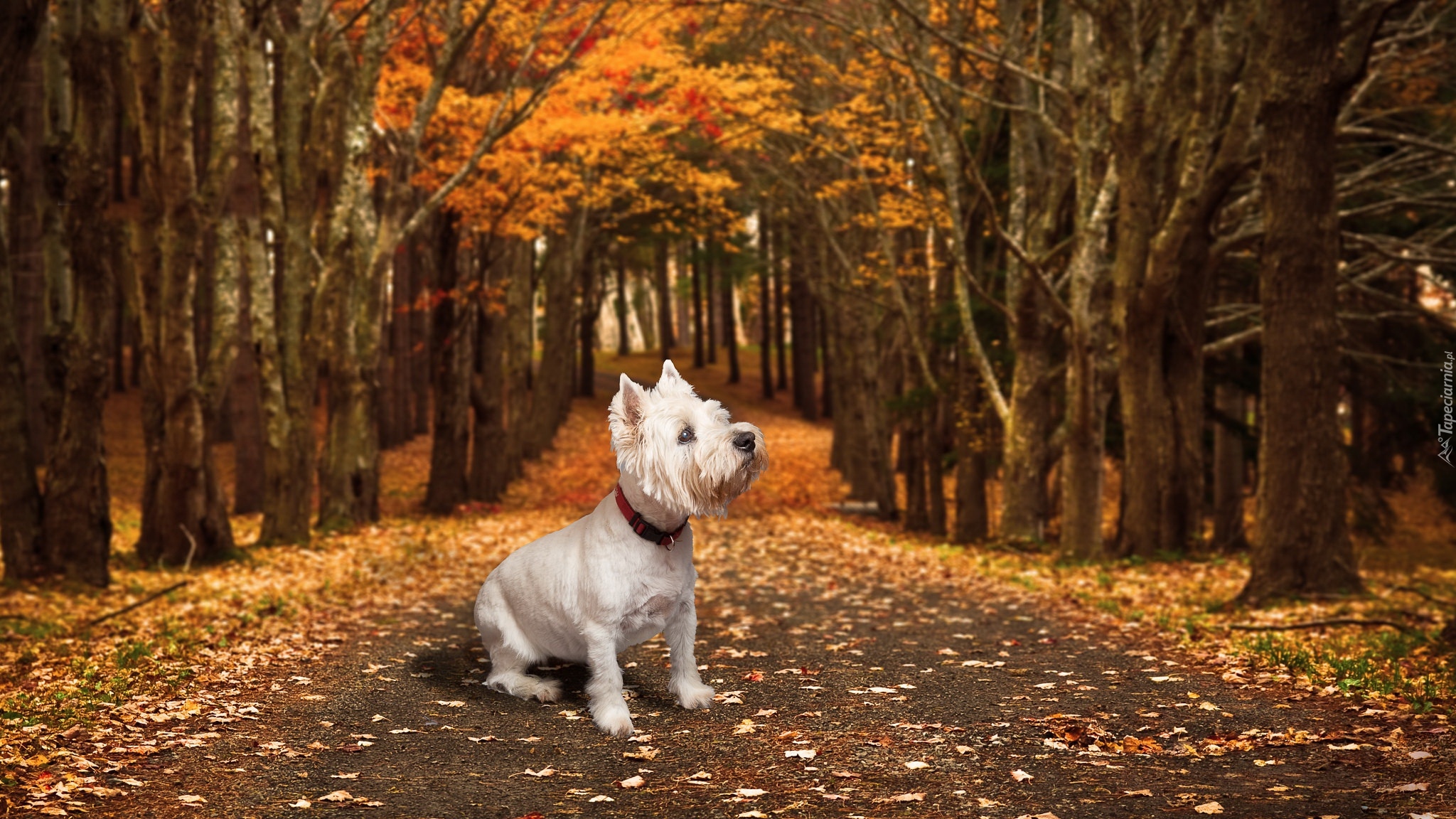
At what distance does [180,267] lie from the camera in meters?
13.2

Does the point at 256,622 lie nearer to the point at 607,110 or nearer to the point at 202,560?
the point at 202,560

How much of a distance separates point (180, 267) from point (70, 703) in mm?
8011

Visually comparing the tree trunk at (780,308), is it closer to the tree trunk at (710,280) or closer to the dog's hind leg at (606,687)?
the tree trunk at (710,280)

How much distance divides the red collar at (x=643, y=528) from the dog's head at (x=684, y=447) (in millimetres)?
274

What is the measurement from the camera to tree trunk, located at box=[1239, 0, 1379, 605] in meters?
9.66

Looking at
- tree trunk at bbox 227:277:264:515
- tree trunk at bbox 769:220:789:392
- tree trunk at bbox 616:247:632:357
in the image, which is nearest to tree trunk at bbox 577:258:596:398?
tree trunk at bbox 616:247:632:357

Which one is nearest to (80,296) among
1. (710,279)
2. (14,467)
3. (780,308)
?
(14,467)

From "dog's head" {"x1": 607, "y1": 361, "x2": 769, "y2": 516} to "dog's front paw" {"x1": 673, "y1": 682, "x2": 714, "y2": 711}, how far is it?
1.25 meters

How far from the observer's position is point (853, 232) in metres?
26.4

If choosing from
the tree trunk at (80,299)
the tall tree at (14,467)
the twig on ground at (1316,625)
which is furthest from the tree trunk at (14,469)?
the twig on ground at (1316,625)

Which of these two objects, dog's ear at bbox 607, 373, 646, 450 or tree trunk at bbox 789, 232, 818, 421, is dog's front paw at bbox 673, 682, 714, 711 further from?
tree trunk at bbox 789, 232, 818, 421

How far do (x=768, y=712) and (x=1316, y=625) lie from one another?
435cm

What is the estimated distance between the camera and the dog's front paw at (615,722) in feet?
19.2

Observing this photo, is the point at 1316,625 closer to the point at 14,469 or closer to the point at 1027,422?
the point at 1027,422
